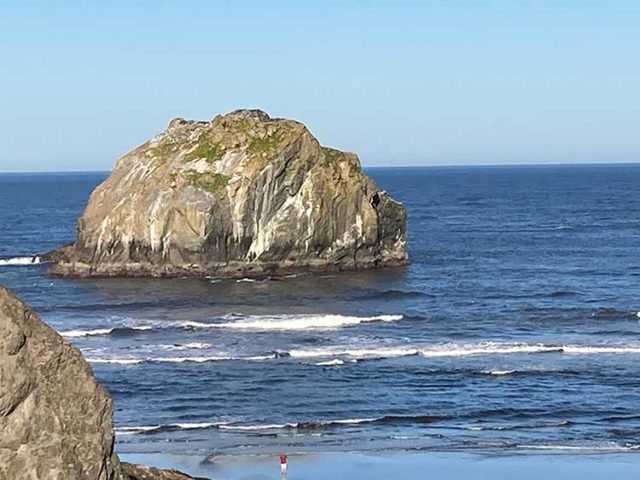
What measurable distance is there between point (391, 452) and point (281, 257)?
52.6m

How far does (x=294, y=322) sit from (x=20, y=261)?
40818 mm

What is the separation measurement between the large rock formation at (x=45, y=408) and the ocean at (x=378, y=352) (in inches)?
703

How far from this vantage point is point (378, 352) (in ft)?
174

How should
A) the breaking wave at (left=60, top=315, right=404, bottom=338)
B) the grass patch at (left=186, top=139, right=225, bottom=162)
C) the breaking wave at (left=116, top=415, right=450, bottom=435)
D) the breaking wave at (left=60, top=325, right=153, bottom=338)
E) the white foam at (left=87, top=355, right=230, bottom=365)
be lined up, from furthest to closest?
the grass patch at (left=186, top=139, right=225, bottom=162) < the breaking wave at (left=60, top=315, right=404, bottom=338) < the breaking wave at (left=60, top=325, right=153, bottom=338) < the white foam at (left=87, top=355, right=230, bottom=365) < the breaking wave at (left=116, top=415, right=450, bottom=435)

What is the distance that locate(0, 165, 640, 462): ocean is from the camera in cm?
3731

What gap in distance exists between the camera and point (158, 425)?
1519 inches

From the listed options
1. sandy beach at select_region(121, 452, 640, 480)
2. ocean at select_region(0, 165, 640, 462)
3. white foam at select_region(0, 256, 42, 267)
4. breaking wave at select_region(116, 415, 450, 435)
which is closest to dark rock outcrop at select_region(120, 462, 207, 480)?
sandy beach at select_region(121, 452, 640, 480)

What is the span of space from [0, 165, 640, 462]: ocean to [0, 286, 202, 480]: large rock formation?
1787 centimetres

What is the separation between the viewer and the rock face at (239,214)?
83500 mm

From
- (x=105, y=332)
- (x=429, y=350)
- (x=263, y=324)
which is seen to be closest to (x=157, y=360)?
(x=105, y=332)

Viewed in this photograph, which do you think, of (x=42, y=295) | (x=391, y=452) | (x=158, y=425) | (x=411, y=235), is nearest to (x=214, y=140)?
(x=42, y=295)

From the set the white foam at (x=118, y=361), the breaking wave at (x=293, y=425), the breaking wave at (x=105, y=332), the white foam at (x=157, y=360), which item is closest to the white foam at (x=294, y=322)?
the breaking wave at (x=105, y=332)

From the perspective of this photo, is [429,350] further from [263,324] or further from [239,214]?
[239,214]

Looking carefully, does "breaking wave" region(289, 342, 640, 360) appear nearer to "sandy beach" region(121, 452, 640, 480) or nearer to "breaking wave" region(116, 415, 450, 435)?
"breaking wave" region(116, 415, 450, 435)
